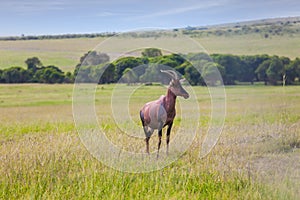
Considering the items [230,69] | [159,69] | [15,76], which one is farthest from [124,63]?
[15,76]

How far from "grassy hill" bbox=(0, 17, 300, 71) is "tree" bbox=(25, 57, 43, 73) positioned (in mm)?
724

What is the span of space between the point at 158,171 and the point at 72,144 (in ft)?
7.09

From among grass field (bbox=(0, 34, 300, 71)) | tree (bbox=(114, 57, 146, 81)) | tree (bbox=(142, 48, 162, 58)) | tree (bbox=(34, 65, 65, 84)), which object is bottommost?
tree (bbox=(34, 65, 65, 84))

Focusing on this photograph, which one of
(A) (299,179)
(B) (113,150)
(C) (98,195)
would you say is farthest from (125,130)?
(A) (299,179)

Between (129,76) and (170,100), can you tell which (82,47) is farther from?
(170,100)

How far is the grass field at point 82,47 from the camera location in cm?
3717

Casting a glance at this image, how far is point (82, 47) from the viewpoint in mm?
Result: 41500

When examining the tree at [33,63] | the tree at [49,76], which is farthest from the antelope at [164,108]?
the tree at [33,63]

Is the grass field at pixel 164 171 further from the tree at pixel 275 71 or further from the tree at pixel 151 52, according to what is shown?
the tree at pixel 275 71

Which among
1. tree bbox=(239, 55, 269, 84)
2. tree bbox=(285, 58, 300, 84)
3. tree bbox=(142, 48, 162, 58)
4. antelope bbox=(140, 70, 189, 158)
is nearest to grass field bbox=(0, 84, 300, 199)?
antelope bbox=(140, 70, 189, 158)

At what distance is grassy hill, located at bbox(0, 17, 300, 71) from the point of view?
125 ft

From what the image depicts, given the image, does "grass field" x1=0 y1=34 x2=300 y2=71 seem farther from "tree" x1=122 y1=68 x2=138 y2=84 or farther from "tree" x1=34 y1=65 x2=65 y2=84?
"tree" x1=122 y1=68 x2=138 y2=84

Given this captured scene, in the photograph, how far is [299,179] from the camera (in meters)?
5.98

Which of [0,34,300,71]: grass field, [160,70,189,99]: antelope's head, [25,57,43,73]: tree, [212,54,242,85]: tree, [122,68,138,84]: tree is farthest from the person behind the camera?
[0,34,300,71]: grass field
